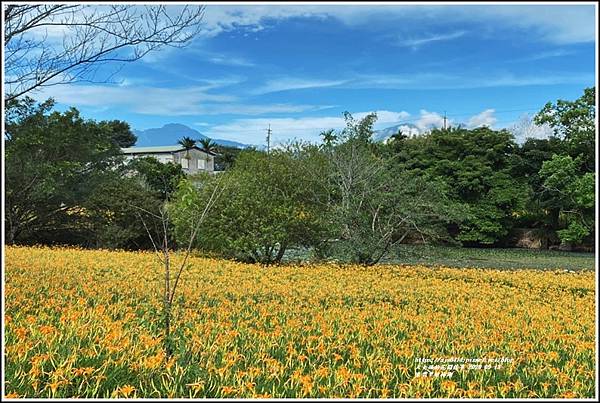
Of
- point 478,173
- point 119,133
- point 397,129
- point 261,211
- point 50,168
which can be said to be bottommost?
point 261,211

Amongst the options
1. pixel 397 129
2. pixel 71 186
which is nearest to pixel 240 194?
pixel 71 186

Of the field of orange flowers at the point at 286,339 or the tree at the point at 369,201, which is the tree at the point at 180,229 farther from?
the tree at the point at 369,201

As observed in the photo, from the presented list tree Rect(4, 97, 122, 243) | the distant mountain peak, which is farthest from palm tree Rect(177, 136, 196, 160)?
tree Rect(4, 97, 122, 243)

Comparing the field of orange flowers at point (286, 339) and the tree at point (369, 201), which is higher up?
the tree at point (369, 201)

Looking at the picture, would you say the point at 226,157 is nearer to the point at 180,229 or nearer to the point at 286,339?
the point at 180,229

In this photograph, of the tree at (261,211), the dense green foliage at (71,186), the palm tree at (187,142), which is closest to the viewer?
the palm tree at (187,142)

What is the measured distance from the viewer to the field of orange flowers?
1.89 m

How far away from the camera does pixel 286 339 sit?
283 cm

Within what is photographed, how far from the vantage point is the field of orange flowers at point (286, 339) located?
6.21 feet

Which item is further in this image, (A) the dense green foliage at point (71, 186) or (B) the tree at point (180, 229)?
(A) the dense green foliage at point (71, 186)

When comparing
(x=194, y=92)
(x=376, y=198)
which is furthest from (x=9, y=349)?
(x=376, y=198)

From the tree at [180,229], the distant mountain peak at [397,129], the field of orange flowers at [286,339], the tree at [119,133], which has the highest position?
the tree at [119,133]

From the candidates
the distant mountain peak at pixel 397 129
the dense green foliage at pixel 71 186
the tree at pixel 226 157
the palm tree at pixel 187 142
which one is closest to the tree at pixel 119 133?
the dense green foliage at pixel 71 186

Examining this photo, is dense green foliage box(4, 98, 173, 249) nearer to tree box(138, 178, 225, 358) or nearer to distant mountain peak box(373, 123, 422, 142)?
tree box(138, 178, 225, 358)
